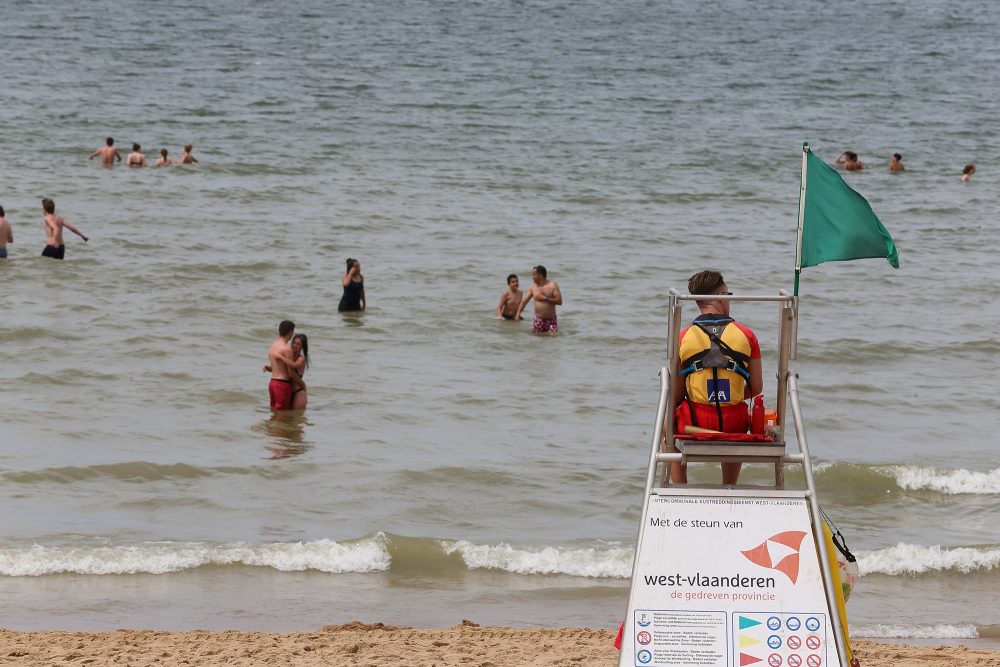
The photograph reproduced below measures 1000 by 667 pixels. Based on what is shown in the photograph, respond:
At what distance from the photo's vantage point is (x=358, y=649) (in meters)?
7.75

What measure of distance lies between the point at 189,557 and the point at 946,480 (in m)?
6.59

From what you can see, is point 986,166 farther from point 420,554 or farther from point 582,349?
point 420,554

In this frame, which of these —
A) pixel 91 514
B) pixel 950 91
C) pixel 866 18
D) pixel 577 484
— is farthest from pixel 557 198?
pixel 866 18

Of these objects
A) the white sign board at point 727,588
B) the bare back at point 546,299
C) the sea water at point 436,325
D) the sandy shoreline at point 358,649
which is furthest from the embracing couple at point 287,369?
the white sign board at point 727,588

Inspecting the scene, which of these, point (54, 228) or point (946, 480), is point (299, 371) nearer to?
point (946, 480)

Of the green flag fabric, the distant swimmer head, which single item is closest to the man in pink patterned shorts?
the distant swimmer head

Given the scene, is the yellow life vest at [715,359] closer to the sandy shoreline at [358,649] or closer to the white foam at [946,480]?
the sandy shoreline at [358,649]

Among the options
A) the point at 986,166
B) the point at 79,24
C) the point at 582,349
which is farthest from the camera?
the point at 79,24

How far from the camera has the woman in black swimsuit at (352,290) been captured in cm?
1784

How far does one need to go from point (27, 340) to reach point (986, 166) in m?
22.8

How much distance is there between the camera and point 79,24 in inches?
1812

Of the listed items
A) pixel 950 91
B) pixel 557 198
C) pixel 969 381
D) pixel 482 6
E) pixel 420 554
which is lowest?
pixel 420 554

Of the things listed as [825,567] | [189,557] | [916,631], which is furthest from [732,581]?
[189,557]

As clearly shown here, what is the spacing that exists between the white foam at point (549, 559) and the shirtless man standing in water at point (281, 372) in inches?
164
